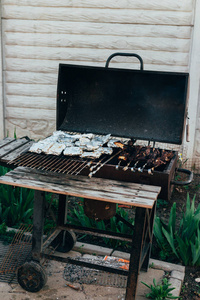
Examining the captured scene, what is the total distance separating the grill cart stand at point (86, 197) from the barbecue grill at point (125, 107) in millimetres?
320

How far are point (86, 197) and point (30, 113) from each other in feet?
11.4

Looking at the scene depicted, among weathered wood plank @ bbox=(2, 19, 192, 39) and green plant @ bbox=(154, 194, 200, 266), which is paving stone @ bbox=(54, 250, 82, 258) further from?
weathered wood plank @ bbox=(2, 19, 192, 39)

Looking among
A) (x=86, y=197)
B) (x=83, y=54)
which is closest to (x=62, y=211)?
(x=86, y=197)

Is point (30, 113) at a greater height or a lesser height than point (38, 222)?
greater

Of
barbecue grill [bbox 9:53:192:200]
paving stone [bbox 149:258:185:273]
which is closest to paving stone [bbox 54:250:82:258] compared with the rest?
paving stone [bbox 149:258:185:273]

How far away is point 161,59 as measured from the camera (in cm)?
481

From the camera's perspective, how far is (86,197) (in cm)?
207

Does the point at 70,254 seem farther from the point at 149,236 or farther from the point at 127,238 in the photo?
the point at 149,236

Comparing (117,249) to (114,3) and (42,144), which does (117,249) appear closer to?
(42,144)

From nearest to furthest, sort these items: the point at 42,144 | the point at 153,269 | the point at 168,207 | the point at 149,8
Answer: the point at 42,144 < the point at 153,269 < the point at 168,207 < the point at 149,8

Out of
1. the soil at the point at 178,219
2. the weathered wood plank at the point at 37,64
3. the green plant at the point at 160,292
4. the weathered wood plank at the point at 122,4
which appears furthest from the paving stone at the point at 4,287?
the weathered wood plank at the point at 122,4

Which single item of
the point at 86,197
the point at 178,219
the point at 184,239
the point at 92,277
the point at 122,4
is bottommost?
the point at 92,277

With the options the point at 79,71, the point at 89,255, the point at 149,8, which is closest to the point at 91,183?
the point at 89,255

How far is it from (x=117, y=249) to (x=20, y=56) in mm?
3306
